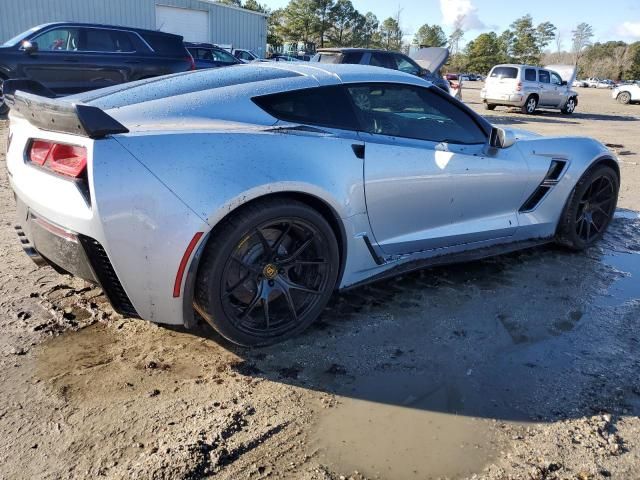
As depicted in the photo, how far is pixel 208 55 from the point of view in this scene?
16.2 metres

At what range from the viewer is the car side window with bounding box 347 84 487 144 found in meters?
3.29

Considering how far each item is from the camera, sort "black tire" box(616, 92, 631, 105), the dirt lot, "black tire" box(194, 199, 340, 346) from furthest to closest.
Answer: "black tire" box(616, 92, 631, 105), "black tire" box(194, 199, 340, 346), the dirt lot

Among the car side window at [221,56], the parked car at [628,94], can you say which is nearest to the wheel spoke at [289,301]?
the car side window at [221,56]

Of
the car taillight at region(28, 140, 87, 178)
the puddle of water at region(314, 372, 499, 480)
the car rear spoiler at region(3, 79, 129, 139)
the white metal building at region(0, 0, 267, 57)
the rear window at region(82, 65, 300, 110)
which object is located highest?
the white metal building at region(0, 0, 267, 57)

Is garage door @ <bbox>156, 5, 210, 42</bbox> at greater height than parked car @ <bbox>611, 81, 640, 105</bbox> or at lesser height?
greater

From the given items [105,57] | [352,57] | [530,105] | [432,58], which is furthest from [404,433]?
[530,105]

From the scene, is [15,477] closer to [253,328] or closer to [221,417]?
[221,417]

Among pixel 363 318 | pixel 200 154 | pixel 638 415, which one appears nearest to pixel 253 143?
pixel 200 154

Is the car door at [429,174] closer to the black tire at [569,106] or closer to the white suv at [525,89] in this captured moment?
the white suv at [525,89]

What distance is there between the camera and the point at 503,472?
2127 millimetres

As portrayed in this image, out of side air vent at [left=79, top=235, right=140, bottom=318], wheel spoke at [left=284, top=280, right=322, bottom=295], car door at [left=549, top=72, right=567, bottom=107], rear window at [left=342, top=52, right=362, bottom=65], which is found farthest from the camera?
car door at [left=549, top=72, right=567, bottom=107]

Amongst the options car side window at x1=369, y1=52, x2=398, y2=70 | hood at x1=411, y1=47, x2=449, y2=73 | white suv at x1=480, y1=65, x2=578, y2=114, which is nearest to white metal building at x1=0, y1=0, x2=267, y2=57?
hood at x1=411, y1=47, x2=449, y2=73

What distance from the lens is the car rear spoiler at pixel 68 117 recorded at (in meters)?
2.33

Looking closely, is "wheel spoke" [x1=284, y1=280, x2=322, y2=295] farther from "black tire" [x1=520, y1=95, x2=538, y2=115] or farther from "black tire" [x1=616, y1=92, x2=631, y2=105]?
"black tire" [x1=616, y1=92, x2=631, y2=105]
